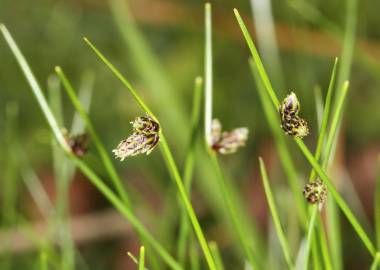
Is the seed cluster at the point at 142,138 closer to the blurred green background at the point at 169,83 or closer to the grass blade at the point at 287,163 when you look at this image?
the grass blade at the point at 287,163

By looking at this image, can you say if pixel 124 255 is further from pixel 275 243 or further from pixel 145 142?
pixel 145 142

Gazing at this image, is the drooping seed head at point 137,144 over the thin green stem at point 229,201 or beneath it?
over

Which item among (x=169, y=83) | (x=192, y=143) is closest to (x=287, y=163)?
(x=192, y=143)

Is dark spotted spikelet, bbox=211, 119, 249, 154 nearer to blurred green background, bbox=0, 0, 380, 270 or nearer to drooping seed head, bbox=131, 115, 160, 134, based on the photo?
drooping seed head, bbox=131, 115, 160, 134

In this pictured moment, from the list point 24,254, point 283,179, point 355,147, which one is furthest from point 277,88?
point 24,254

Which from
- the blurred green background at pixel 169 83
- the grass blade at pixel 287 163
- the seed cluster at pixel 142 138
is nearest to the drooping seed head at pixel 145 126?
the seed cluster at pixel 142 138

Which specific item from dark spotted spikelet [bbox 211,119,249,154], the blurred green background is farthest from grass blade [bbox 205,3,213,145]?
the blurred green background

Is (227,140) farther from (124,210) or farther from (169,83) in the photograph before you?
(169,83)
